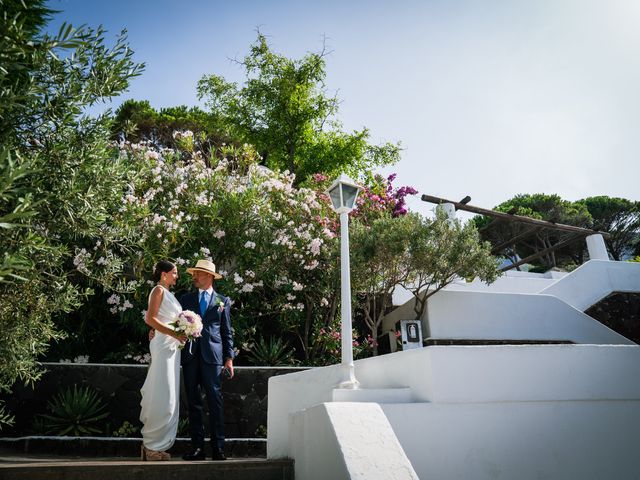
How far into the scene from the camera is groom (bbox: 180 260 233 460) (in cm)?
465

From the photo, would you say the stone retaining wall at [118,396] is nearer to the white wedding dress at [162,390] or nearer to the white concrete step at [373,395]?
the white wedding dress at [162,390]

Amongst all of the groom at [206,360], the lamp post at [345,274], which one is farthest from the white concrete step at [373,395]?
the groom at [206,360]

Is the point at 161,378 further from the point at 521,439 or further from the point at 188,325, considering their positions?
the point at 521,439

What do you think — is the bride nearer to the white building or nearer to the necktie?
the necktie

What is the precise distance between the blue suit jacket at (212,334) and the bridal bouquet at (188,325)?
0.20 m

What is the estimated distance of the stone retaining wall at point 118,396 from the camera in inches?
272

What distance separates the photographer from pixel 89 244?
8.71 metres

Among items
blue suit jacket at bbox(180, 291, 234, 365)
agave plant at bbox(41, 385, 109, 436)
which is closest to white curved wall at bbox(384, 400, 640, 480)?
blue suit jacket at bbox(180, 291, 234, 365)

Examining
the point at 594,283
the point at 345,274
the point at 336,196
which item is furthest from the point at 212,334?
the point at 594,283

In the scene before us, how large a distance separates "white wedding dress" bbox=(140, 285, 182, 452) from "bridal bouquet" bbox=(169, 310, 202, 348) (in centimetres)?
26

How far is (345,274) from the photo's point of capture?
5.53 m

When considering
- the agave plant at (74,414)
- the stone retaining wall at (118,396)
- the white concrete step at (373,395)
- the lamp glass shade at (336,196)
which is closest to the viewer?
the white concrete step at (373,395)

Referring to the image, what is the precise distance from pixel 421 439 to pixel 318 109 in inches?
578

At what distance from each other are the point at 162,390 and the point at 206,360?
0.50 metres
